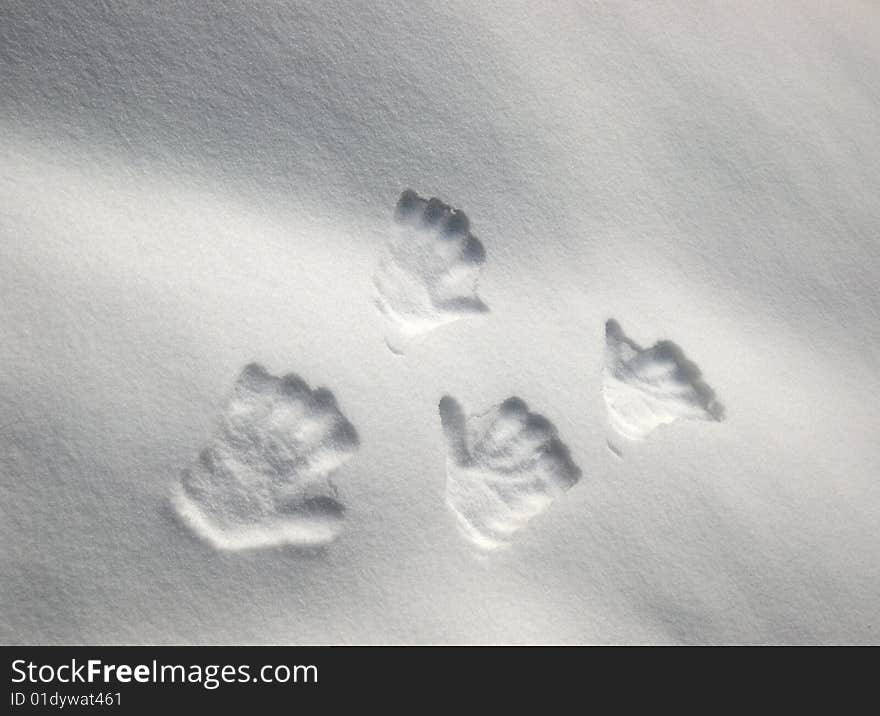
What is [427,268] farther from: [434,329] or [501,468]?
[501,468]

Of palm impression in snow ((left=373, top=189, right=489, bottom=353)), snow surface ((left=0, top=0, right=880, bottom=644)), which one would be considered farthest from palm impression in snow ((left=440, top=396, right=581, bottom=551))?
palm impression in snow ((left=373, top=189, right=489, bottom=353))

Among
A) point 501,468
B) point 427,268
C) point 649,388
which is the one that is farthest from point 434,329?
point 649,388

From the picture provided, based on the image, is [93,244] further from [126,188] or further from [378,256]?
[378,256]

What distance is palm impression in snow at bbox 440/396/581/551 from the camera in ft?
2.60

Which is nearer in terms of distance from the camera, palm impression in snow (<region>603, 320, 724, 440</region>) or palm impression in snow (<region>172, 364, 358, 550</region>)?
palm impression in snow (<region>172, 364, 358, 550</region>)

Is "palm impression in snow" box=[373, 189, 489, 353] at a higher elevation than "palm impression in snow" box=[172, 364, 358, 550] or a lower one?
higher

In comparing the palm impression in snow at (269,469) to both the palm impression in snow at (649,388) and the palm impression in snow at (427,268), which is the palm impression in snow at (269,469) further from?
the palm impression in snow at (649,388)

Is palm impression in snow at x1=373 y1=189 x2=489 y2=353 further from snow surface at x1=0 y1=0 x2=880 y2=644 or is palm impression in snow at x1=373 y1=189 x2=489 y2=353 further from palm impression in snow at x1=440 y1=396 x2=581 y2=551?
palm impression in snow at x1=440 y1=396 x2=581 y2=551

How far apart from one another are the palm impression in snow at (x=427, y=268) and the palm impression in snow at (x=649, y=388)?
20cm

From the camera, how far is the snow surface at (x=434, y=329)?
0.71 metres

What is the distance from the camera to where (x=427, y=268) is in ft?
2.76

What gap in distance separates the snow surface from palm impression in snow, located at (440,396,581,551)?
0.06 ft

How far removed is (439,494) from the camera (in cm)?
78
